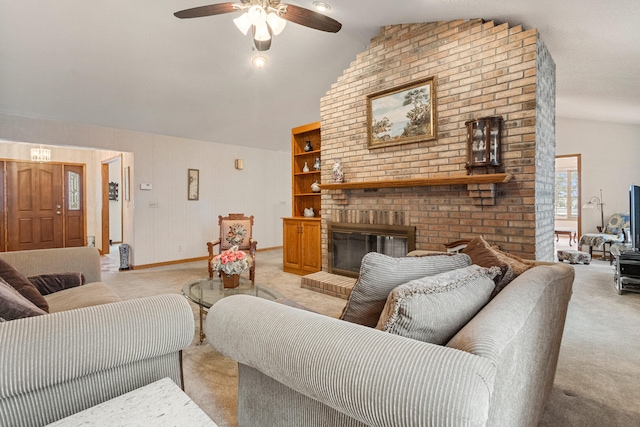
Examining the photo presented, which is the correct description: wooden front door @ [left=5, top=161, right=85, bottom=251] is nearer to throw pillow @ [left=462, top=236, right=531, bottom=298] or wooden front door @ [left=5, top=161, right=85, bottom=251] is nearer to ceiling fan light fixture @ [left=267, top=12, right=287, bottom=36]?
ceiling fan light fixture @ [left=267, top=12, right=287, bottom=36]

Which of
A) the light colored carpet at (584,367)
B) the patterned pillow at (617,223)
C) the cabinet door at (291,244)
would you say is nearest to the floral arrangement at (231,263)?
the light colored carpet at (584,367)

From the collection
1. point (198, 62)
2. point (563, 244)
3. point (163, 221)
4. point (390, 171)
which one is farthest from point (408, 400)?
point (563, 244)

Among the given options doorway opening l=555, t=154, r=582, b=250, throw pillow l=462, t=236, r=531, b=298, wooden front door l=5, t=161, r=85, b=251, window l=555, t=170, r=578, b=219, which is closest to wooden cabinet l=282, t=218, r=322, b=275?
throw pillow l=462, t=236, r=531, b=298

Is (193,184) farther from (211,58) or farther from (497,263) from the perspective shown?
(497,263)

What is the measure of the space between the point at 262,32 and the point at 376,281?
207cm

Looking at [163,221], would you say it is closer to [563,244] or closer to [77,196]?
[77,196]

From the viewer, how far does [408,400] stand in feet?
2.32

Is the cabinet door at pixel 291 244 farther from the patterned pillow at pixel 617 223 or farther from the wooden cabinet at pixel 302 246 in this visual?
the patterned pillow at pixel 617 223

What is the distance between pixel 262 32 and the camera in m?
2.39

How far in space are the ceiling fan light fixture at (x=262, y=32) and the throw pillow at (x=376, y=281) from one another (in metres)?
1.97

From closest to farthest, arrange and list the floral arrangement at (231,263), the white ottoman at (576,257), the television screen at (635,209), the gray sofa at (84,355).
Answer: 1. the gray sofa at (84,355)
2. the floral arrangement at (231,263)
3. the television screen at (635,209)
4. the white ottoman at (576,257)

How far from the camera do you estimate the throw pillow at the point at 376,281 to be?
1.18 meters

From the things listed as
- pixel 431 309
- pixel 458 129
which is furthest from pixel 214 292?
pixel 458 129

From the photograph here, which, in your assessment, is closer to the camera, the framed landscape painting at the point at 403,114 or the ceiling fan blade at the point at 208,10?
the ceiling fan blade at the point at 208,10
